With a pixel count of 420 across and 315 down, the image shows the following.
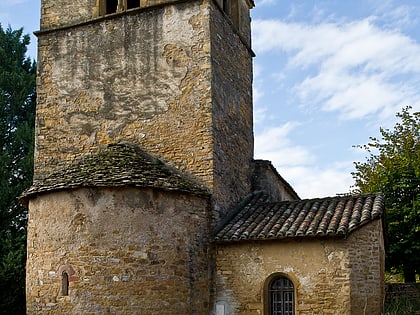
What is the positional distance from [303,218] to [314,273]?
4.54 ft

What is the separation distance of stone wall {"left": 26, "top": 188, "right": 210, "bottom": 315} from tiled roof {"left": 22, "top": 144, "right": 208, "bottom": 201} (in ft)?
0.66

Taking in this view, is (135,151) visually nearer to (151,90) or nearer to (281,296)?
(151,90)

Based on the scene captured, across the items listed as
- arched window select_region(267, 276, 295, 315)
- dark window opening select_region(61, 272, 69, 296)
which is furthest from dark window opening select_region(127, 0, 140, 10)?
arched window select_region(267, 276, 295, 315)

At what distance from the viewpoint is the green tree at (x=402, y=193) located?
19.0 meters

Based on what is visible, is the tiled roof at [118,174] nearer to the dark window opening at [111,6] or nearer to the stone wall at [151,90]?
the stone wall at [151,90]

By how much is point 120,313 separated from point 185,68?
619 centimetres

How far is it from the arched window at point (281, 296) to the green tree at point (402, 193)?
24.5 feet

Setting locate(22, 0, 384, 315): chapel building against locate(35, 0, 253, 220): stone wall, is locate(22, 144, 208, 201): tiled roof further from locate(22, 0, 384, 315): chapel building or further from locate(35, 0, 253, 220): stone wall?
locate(35, 0, 253, 220): stone wall

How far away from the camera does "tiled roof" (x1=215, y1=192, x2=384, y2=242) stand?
11.9 metres

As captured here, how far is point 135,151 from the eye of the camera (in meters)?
13.9

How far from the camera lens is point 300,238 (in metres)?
12.0

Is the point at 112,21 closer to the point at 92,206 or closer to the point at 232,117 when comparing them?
the point at 232,117

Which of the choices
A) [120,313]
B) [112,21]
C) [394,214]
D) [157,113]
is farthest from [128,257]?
[394,214]

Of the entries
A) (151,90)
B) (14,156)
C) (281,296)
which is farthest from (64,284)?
(14,156)
